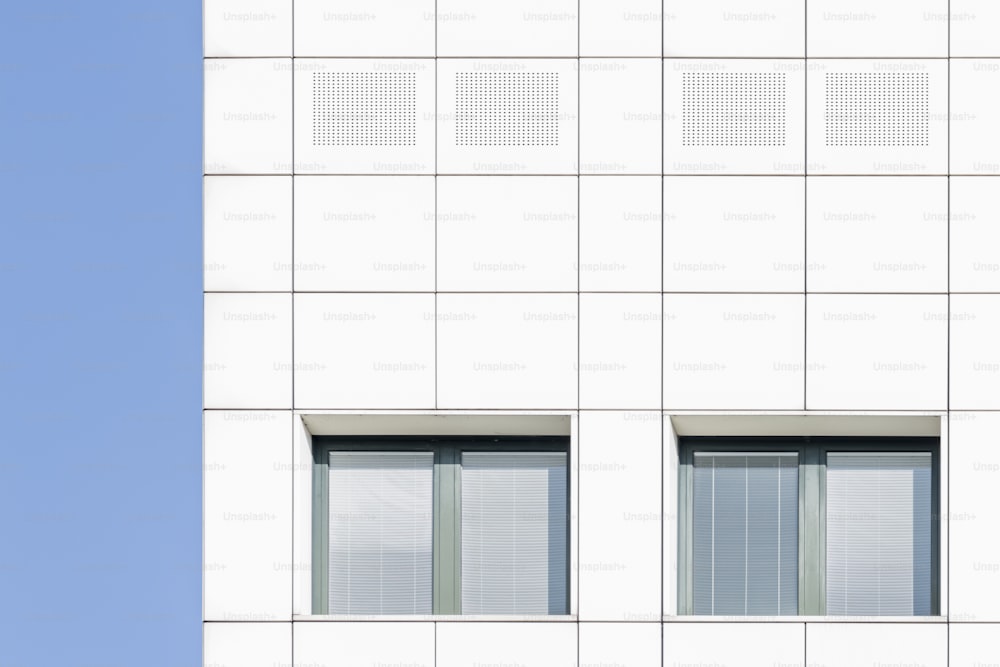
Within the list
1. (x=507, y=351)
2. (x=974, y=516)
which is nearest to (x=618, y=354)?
(x=507, y=351)

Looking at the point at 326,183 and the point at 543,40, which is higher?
the point at 543,40

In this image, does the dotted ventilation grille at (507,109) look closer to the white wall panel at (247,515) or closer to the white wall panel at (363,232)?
the white wall panel at (363,232)

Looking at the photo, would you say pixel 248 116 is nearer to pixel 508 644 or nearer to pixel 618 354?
pixel 618 354

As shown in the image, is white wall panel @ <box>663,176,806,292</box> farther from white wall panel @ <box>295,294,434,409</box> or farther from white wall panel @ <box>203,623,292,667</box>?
white wall panel @ <box>203,623,292,667</box>

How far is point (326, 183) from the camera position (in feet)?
43.3

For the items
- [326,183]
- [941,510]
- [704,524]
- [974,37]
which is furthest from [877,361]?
[326,183]

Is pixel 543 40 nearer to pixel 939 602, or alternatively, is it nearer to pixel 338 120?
pixel 338 120

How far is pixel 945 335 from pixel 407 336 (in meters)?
5.77

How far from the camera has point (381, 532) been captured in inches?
535

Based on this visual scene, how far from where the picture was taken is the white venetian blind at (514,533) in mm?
13453

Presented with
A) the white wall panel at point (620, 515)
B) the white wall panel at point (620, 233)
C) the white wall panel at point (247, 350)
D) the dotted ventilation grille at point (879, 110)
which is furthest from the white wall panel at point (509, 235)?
the dotted ventilation grille at point (879, 110)

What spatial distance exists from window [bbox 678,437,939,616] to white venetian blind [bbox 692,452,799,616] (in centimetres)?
1

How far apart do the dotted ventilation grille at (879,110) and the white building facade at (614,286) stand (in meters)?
0.03

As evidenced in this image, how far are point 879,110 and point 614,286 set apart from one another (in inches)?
136
